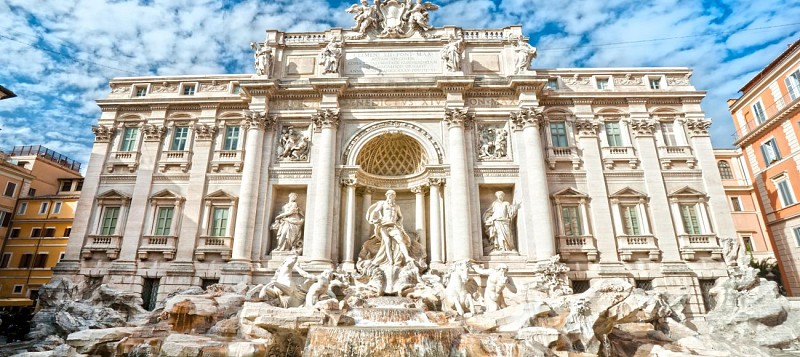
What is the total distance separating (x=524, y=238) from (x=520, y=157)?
4028 millimetres

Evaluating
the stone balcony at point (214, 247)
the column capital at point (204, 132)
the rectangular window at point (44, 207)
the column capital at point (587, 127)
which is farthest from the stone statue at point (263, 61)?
the rectangular window at point (44, 207)

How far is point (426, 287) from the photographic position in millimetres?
15906

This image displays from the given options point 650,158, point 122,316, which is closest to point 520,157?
point 650,158

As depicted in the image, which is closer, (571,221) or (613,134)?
(571,221)

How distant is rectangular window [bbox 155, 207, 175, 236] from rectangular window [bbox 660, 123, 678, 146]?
83.8ft

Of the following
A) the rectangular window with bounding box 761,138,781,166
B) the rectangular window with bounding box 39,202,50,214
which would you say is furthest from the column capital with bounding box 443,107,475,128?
the rectangular window with bounding box 39,202,50,214

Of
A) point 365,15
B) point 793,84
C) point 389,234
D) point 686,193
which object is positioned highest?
point 365,15

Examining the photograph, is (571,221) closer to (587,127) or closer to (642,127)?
(587,127)

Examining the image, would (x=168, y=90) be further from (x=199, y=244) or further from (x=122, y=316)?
(x=122, y=316)

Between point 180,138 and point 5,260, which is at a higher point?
point 180,138

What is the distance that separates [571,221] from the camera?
19359mm

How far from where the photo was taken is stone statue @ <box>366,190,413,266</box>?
1772 cm

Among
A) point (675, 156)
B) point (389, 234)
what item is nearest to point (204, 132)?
point (389, 234)

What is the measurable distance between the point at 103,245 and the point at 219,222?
561 centimetres
